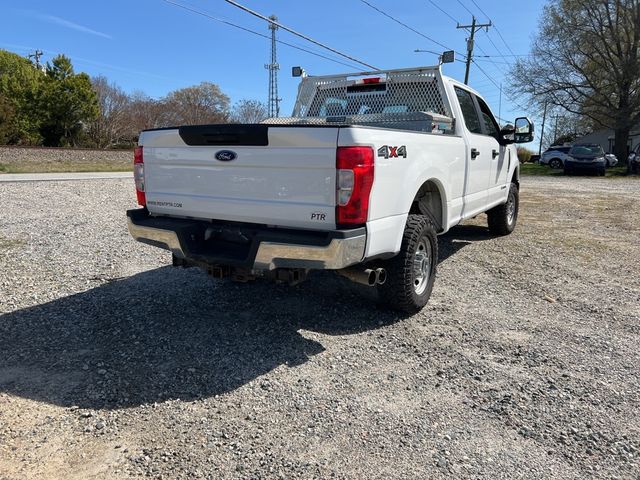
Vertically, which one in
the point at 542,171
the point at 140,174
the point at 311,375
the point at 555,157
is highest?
the point at 555,157

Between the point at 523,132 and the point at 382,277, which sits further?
the point at 523,132

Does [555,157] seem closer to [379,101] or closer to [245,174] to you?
[379,101]

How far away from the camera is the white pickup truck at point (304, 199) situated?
10.9 ft

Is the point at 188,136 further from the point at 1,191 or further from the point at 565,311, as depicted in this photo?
the point at 1,191

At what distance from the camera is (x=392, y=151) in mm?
3590

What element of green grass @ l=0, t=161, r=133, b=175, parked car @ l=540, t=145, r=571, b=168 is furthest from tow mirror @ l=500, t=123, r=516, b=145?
parked car @ l=540, t=145, r=571, b=168

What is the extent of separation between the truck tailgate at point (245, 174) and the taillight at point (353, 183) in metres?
0.05

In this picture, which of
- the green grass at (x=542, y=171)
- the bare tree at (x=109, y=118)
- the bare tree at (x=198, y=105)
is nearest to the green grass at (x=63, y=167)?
the bare tree at (x=109, y=118)

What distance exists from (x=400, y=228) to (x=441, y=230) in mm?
1234

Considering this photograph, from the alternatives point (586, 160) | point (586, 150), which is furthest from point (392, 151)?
point (586, 150)

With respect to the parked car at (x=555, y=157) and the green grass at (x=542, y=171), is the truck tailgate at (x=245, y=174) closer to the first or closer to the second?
the green grass at (x=542, y=171)

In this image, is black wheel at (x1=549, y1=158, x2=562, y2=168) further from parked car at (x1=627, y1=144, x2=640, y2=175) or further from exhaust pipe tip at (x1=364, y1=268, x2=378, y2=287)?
exhaust pipe tip at (x1=364, y1=268, x2=378, y2=287)

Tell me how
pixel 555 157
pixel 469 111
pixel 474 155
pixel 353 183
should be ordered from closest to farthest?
pixel 353 183 → pixel 474 155 → pixel 469 111 → pixel 555 157

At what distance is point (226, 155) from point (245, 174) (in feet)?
0.70
